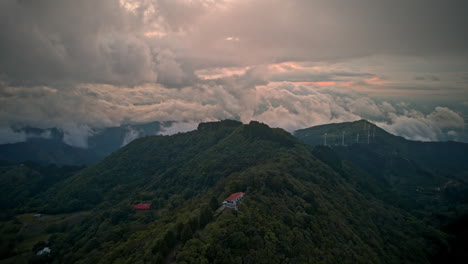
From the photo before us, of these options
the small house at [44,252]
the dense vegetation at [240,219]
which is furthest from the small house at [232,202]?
the small house at [44,252]

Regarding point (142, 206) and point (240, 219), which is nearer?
point (240, 219)

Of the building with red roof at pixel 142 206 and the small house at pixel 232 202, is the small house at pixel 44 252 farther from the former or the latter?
the small house at pixel 232 202

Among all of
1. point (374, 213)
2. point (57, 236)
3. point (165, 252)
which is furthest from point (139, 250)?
point (374, 213)

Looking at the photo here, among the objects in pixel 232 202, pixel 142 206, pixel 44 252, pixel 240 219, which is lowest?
pixel 44 252

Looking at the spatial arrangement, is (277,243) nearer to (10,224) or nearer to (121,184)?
(10,224)

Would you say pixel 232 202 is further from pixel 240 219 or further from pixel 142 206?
pixel 142 206

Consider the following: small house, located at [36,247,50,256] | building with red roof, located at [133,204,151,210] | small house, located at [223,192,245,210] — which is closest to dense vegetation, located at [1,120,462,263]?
small house, located at [36,247,50,256]

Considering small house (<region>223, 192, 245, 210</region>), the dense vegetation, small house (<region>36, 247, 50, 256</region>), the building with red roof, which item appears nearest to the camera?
the dense vegetation

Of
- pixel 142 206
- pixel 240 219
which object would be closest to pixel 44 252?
pixel 142 206

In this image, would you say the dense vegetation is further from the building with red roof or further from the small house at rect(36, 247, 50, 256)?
the building with red roof
